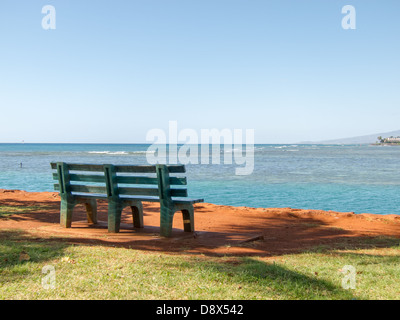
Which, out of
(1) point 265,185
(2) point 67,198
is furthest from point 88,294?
(1) point 265,185

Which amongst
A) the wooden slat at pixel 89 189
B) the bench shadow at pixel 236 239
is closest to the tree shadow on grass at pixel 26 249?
the bench shadow at pixel 236 239

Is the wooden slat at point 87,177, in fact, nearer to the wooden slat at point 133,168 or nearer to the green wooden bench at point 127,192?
the green wooden bench at point 127,192

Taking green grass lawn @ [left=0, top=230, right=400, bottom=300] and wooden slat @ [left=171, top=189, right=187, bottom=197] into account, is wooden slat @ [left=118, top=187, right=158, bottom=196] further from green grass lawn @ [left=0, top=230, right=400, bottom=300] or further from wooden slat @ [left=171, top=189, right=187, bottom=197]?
green grass lawn @ [left=0, top=230, right=400, bottom=300]

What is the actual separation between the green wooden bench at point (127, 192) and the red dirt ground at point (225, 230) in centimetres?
25

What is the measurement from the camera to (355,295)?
407cm

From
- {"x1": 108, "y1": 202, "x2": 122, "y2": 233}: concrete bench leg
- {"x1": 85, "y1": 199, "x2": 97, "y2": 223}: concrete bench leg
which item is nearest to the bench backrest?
{"x1": 108, "y1": 202, "x2": 122, "y2": 233}: concrete bench leg

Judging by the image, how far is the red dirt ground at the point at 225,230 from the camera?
6.73 meters

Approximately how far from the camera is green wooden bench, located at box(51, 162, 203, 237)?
7051mm

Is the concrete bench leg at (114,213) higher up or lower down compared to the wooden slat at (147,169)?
lower down

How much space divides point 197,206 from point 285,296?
8342mm

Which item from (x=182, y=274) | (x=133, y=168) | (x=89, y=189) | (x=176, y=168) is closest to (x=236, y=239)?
(x=176, y=168)

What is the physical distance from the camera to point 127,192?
7.46 meters
